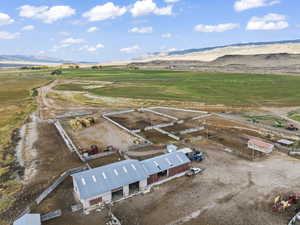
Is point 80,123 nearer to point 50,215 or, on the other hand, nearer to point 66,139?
point 66,139

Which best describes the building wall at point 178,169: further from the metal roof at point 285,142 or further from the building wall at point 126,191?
the metal roof at point 285,142

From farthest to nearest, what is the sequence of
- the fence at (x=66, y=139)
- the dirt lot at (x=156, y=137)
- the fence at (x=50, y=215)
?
the dirt lot at (x=156, y=137) → the fence at (x=66, y=139) → the fence at (x=50, y=215)

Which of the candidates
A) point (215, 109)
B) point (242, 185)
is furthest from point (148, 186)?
point (215, 109)

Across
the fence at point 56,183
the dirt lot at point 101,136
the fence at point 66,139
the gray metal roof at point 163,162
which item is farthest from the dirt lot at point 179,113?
the fence at point 56,183

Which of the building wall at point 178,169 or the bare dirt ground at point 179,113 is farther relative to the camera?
the bare dirt ground at point 179,113

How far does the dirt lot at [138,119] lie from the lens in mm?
53781

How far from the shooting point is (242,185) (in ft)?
93.6

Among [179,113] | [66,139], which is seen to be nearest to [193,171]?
[66,139]

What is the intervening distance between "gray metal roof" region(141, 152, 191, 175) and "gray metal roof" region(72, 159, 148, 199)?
3.96ft

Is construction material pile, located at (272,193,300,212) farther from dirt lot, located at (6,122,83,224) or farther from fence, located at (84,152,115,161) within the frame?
dirt lot, located at (6,122,83,224)

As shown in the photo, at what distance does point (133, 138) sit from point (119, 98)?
151ft

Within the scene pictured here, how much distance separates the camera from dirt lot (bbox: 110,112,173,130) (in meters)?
53.8

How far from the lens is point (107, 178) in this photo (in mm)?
26250

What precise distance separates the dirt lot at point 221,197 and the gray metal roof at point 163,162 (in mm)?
2203
